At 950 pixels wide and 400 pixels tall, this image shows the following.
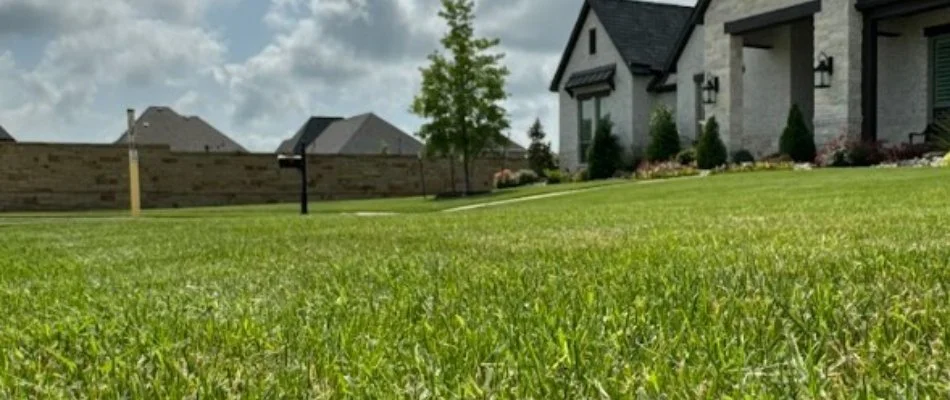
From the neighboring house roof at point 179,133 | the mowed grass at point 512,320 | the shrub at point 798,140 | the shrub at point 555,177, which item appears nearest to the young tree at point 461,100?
the shrub at point 555,177

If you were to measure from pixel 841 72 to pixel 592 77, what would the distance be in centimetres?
1224

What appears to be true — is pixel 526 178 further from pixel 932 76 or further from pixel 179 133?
pixel 179 133

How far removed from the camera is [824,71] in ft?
66.5

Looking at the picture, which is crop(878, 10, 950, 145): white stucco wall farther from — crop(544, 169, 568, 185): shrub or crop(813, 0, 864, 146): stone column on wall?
crop(544, 169, 568, 185): shrub

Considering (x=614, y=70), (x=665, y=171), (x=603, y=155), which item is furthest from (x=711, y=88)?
(x=614, y=70)

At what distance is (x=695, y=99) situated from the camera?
1052 inches

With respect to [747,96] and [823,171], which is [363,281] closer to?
[823,171]

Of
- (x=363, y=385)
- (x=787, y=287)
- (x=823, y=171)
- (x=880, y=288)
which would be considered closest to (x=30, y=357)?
(x=363, y=385)

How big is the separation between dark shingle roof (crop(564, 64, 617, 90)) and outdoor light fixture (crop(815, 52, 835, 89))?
10.6 m

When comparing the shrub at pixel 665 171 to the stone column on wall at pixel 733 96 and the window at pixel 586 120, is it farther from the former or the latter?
the window at pixel 586 120

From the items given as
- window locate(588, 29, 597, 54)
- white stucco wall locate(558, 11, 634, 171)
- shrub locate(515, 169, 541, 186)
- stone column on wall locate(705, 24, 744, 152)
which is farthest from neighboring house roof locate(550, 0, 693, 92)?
stone column on wall locate(705, 24, 744, 152)

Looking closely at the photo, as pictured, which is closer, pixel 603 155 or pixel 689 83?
pixel 689 83

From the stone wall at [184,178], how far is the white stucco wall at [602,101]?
6441 mm

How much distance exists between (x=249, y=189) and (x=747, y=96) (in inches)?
780
